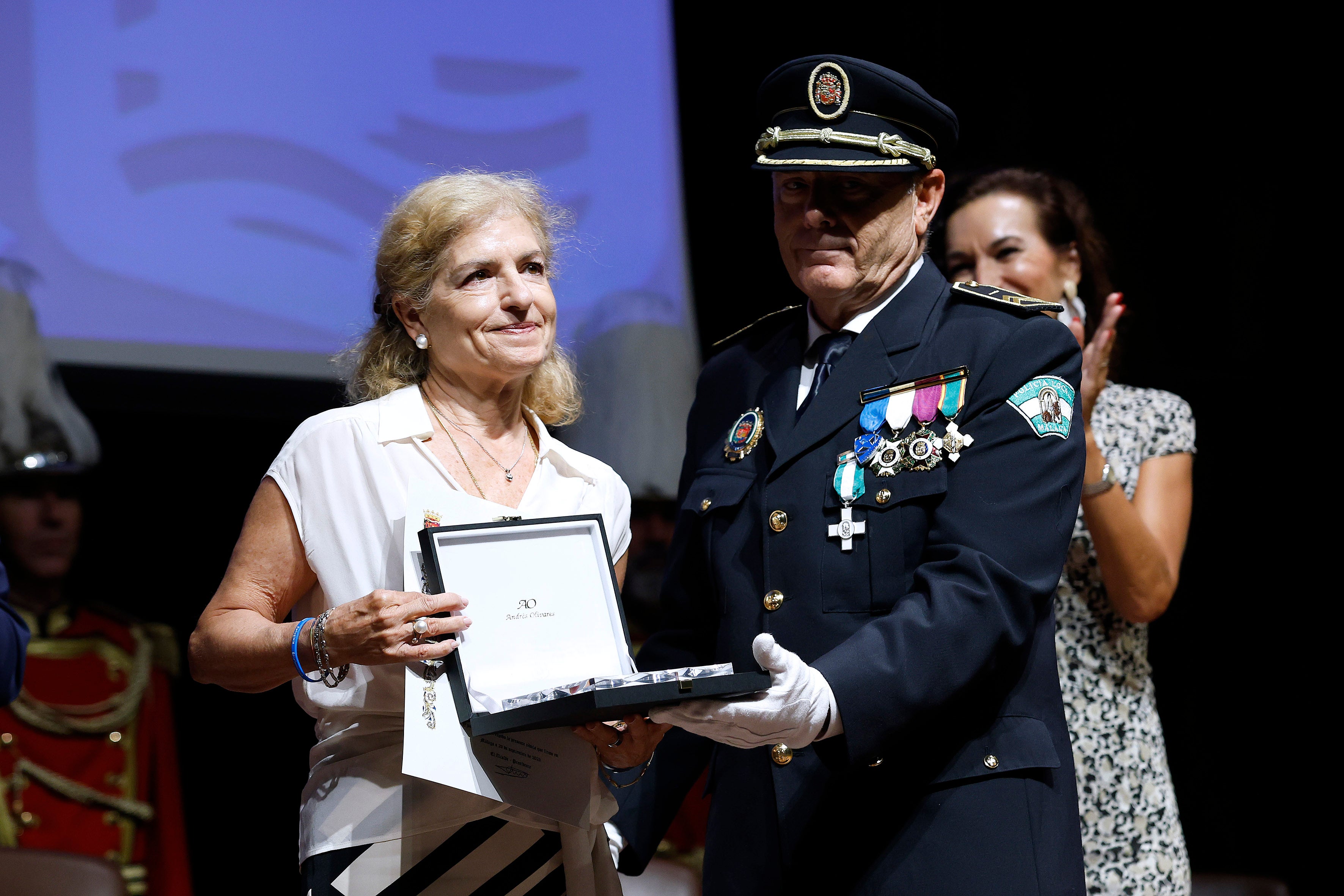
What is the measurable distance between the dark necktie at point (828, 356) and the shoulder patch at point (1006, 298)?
0.17 m

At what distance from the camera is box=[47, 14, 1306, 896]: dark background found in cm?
364

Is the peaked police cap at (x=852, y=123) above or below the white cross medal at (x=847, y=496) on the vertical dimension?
above

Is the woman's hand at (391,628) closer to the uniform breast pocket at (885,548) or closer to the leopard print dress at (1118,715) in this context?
the uniform breast pocket at (885,548)

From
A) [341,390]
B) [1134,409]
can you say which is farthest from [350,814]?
[341,390]

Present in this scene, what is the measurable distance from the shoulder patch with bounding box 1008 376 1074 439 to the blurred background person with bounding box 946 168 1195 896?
505 mm

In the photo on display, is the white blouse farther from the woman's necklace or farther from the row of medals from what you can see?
the row of medals

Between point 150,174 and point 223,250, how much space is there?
0.90 ft

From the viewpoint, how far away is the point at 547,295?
182 cm

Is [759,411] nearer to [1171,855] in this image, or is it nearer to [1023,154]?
[1171,855]

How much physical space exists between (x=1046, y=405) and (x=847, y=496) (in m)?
0.27

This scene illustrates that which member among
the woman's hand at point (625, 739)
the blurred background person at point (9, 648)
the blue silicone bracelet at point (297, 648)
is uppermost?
the blue silicone bracelet at point (297, 648)

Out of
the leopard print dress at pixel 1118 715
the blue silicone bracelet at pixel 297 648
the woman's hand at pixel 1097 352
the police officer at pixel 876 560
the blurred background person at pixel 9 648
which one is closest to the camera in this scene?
the police officer at pixel 876 560

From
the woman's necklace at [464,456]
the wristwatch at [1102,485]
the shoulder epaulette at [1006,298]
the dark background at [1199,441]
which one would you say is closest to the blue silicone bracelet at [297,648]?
the woman's necklace at [464,456]

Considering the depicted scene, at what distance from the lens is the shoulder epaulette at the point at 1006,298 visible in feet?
5.40
